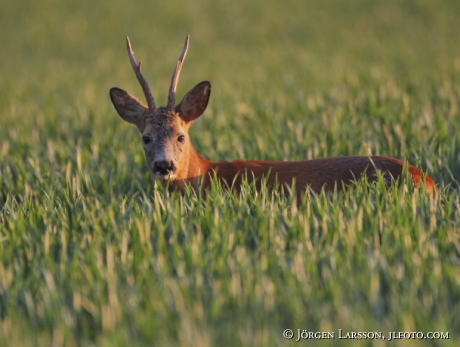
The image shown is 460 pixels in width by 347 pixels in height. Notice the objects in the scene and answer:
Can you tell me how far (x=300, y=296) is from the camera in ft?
12.3

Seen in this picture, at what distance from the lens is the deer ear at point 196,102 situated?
22.0ft

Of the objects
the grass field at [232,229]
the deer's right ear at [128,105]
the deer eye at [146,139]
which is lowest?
the grass field at [232,229]

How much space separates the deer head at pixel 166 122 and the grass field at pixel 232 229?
12.4 inches

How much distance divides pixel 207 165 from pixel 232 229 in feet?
6.53

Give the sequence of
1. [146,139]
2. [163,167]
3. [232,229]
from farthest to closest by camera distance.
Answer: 1. [146,139]
2. [163,167]
3. [232,229]

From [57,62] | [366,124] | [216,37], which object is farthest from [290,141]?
[216,37]

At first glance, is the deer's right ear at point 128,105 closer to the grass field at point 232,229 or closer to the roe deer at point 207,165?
the roe deer at point 207,165

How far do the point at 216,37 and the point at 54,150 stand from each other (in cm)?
1983

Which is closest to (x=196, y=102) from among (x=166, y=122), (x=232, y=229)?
(x=166, y=122)

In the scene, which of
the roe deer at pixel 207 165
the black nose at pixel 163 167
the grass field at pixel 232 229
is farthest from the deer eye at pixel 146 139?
the grass field at pixel 232 229

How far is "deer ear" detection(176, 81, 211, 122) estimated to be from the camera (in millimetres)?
6695

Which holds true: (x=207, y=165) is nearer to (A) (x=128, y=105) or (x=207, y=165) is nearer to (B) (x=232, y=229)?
(A) (x=128, y=105)

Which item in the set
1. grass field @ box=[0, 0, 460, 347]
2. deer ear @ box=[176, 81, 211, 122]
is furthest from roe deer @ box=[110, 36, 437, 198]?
grass field @ box=[0, 0, 460, 347]

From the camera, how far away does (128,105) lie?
270 inches
